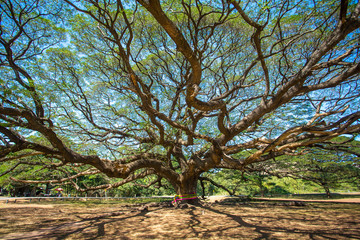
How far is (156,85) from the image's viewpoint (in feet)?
29.3

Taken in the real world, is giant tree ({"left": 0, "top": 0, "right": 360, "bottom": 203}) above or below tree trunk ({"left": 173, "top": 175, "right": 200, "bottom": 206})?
above

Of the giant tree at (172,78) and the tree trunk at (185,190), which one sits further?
the tree trunk at (185,190)

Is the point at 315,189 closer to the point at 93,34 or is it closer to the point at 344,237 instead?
the point at 344,237

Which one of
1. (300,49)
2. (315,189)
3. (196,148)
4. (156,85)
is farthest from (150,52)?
(315,189)

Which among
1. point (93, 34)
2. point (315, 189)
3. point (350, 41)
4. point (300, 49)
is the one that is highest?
point (93, 34)

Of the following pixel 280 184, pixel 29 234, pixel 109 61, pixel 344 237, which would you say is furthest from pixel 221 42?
pixel 280 184

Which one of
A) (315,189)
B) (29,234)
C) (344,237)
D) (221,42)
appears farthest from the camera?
(315,189)

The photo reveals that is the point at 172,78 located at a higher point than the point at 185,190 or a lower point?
higher

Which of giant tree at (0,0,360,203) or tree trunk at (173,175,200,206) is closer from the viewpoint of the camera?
giant tree at (0,0,360,203)

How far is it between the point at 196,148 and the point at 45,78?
6.73 meters

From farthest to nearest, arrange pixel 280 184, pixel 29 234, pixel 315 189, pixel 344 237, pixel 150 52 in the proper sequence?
1. pixel 315 189
2. pixel 280 184
3. pixel 150 52
4. pixel 29 234
5. pixel 344 237

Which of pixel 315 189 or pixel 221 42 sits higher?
pixel 221 42

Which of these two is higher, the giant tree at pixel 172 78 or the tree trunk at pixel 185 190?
the giant tree at pixel 172 78

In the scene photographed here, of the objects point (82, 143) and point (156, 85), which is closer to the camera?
point (82, 143)
